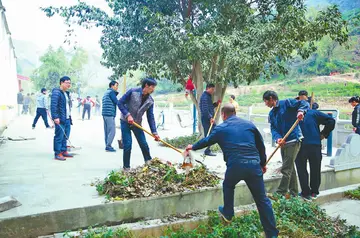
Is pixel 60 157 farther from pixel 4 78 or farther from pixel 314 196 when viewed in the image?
pixel 4 78

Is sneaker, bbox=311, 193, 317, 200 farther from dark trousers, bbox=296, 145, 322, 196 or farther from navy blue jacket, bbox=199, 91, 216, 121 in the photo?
navy blue jacket, bbox=199, 91, 216, 121

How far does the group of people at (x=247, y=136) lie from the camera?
11.2 ft

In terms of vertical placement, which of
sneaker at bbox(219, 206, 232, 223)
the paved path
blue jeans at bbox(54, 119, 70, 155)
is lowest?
sneaker at bbox(219, 206, 232, 223)

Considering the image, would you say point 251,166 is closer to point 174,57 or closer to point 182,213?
point 182,213

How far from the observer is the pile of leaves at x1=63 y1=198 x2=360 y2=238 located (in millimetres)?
3566

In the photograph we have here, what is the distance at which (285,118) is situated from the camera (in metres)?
4.80

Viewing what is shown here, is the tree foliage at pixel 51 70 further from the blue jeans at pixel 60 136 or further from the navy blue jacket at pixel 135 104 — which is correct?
the navy blue jacket at pixel 135 104

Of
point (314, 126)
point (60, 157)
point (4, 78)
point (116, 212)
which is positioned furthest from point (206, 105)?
point (4, 78)

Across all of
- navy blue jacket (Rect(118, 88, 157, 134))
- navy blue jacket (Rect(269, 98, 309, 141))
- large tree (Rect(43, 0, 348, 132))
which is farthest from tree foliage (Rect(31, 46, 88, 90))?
navy blue jacket (Rect(269, 98, 309, 141))

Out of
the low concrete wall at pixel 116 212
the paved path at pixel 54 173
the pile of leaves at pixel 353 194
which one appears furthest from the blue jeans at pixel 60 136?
the pile of leaves at pixel 353 194

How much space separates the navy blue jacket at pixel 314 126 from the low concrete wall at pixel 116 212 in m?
1.04

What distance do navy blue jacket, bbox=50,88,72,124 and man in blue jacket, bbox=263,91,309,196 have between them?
4.22 meters

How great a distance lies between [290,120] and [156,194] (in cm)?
243

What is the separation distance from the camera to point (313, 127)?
16.3ft
